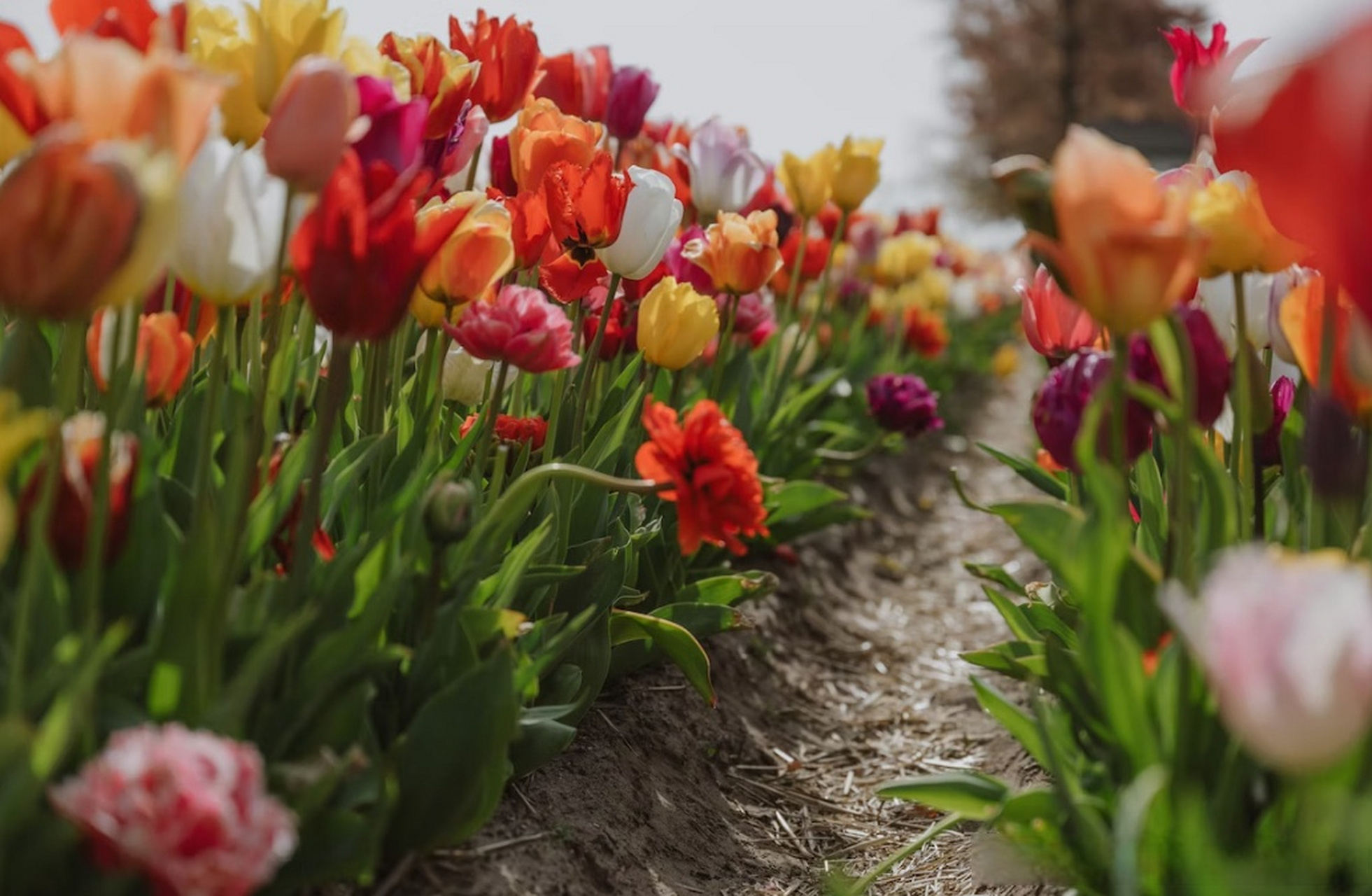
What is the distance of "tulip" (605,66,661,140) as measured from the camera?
262cm

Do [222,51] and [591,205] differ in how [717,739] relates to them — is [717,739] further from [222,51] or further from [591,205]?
[222,51]

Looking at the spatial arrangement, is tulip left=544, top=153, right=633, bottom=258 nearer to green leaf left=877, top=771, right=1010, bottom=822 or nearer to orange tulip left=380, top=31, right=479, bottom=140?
orange tulip left=380, top=31, right=479, bottom=140

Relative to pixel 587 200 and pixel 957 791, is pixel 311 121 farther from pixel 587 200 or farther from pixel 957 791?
pixel 957 791

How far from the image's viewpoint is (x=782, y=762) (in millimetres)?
2443

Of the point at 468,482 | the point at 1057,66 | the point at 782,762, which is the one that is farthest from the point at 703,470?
the point at 1057,66

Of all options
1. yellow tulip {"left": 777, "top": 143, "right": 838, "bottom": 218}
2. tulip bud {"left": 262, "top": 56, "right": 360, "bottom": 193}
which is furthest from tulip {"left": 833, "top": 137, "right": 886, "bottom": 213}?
tulip bud {"left": 262, "top": 56, "right": 360, "bottom": 193}

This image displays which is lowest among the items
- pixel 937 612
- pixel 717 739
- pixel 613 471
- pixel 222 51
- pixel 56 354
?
pixel 937 612

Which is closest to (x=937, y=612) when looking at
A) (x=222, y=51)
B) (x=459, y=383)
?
(x=459, y=383)

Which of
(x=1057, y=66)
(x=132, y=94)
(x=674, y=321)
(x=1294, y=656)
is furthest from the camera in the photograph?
(x=1057, y=66)

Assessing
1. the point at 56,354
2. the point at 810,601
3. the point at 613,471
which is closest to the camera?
the point at 56,354

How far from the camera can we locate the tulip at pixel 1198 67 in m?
2.03

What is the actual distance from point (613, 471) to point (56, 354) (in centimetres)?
88

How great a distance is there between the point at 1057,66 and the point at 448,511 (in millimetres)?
23810

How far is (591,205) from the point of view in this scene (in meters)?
1.84
